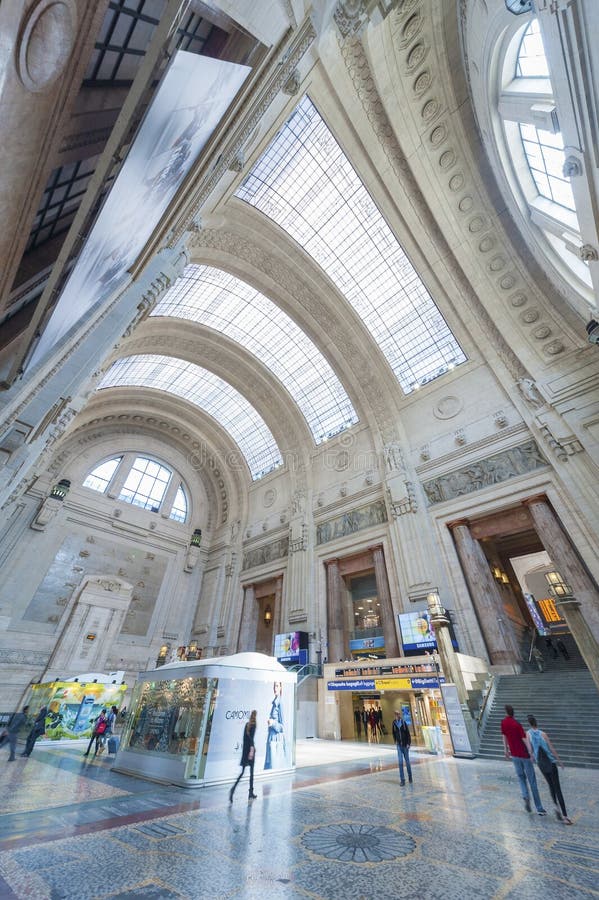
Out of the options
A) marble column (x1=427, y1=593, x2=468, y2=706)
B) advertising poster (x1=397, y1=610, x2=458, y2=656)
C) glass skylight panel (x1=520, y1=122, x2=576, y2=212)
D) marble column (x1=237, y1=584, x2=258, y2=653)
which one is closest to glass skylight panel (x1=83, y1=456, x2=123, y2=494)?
marble column (x1=237, y1=584, x2=258, y2=653)

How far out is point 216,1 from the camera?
320 centimetres

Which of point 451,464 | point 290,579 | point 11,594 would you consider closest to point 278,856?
point 451,464

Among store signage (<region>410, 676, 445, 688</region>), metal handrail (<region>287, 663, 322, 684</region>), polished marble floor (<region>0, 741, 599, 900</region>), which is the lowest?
polished marble floor (<region>0, 741, 599, 900</region>)

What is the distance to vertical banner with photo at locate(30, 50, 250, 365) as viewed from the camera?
2.72 m

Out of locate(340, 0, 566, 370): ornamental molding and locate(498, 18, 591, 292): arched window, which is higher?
locate(340, 0, 566, 370): ornamental molding

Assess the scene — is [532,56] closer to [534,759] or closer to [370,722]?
[534,759]

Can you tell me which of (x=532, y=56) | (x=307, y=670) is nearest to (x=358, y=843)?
(x=307, y=670)

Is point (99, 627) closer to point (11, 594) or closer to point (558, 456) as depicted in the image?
point (11, 594)

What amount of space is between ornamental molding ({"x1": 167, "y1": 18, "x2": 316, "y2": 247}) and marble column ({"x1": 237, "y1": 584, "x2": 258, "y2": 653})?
20281 mm

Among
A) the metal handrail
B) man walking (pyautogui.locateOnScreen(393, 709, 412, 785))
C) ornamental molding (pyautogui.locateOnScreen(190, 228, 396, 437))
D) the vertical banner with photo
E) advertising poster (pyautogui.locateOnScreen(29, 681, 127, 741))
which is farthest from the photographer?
ornamental molding (pyautogui.locateOnScreen(190, 228, 396, 437))

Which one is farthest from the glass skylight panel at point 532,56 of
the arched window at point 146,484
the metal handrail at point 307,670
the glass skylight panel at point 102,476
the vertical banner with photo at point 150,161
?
the glass skylight panel at point 102,476

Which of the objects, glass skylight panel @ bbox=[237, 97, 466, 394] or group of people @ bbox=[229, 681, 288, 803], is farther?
glass skylight panel @ bbox=[237, 97, 466, 394]

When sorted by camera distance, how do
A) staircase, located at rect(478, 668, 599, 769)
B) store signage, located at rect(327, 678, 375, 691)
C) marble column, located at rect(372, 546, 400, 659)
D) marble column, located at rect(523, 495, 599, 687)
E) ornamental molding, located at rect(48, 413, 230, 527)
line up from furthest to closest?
1. ornamental molding, located at rect(48, 413, 230, 527)
2. marble column, located at rect(372, 546, 400, 659)
3. store signage, located at rect(327, 678, 375, 691)
4. marble column, located at rect(523, 495, 599, 687)
5. staircase, located at rect(478, 668, 599, 769)

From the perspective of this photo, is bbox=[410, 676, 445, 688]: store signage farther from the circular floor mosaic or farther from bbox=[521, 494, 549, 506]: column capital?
the circular floor mosaic
